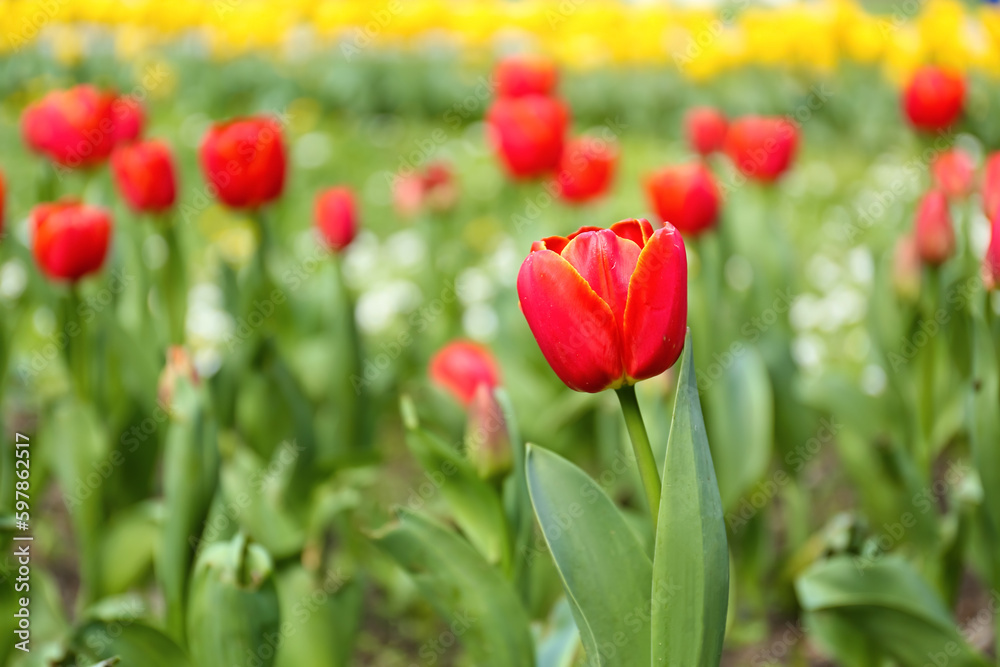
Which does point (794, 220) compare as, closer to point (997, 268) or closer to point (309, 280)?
point (309, 280)

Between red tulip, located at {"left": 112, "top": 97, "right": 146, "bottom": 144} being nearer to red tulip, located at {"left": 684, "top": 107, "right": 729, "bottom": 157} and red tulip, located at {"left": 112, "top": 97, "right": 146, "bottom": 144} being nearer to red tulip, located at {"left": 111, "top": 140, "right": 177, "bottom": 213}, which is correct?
red tulip, located at {"left": 111, "top": 140, "right": 177, "bottom": 213}

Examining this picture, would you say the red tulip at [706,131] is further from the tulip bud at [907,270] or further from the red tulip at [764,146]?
the tulip bud at [907,270]

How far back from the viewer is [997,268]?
1.13m

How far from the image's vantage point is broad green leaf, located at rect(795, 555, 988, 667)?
4.23 feet

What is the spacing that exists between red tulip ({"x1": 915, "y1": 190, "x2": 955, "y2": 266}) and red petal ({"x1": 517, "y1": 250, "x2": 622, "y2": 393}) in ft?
3.70

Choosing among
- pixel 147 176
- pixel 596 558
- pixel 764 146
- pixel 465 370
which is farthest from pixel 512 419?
pixel 764 146

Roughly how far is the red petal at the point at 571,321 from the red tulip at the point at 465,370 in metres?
0.74

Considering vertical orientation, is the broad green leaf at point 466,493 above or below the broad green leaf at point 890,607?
above

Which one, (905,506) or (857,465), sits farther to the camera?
(857,465)

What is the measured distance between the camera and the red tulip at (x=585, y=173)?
230 cm

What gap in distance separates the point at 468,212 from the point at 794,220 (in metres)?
1.56

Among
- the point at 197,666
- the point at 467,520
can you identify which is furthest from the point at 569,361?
the point at 197,666

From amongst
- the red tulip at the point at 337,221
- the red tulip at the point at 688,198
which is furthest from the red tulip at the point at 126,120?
the red tulip at the point at 688,198

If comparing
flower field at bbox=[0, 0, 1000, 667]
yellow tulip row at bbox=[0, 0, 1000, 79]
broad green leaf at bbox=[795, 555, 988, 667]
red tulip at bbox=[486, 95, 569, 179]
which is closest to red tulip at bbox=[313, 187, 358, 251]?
flower field at bbox=[0, 0, 1000, 667]
